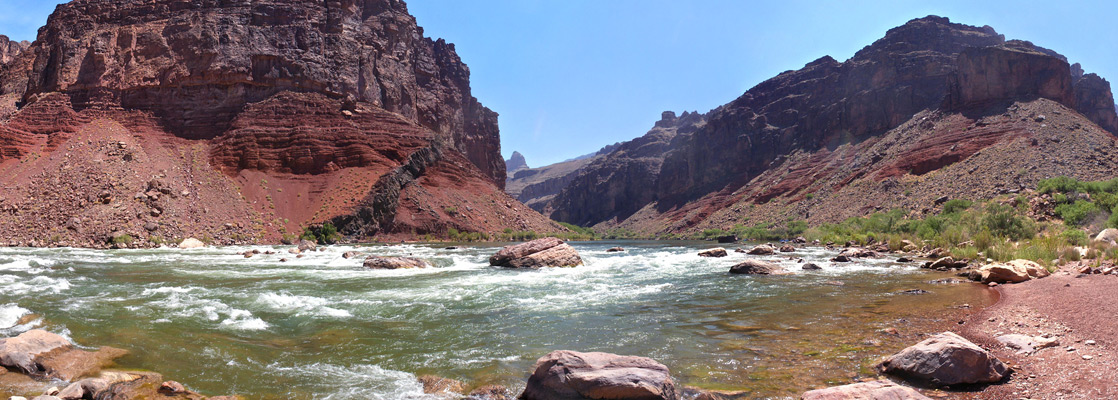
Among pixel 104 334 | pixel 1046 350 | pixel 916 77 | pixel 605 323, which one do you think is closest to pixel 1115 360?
pixel 1046 350

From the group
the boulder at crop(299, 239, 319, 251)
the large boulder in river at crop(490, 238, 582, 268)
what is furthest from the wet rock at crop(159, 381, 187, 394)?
the boulder at crop(299, 239, 319, 251)

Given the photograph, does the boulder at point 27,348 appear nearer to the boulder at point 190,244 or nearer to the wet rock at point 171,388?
the wet rock at point 171,388

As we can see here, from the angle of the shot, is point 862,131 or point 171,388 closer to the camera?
point 171,388

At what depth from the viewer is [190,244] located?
3300 cm

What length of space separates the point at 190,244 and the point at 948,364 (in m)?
38.8

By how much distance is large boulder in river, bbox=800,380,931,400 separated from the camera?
4.87 meters

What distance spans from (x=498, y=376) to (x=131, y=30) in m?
68.5

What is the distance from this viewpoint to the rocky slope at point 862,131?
62.4 metres

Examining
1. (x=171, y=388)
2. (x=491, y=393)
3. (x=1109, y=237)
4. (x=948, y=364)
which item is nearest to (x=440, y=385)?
(x=491, y=393)

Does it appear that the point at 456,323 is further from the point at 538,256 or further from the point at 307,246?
the point at 307,246

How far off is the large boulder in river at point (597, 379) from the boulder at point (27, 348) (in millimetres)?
6159

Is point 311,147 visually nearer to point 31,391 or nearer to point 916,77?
point 31,391

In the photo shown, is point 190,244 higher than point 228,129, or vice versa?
point 228,129

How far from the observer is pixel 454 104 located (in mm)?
95938
